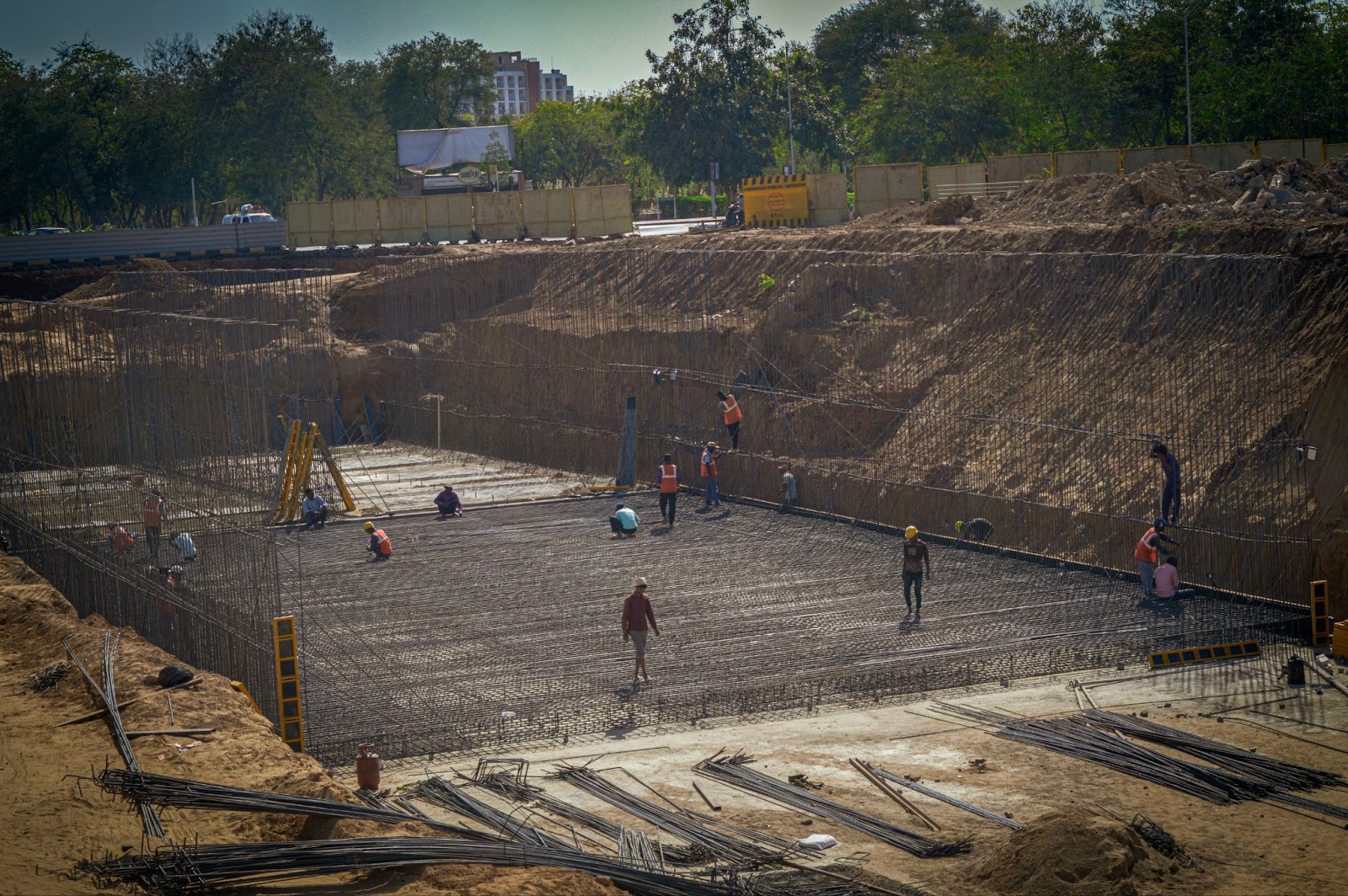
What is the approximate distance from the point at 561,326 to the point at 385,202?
16.9m

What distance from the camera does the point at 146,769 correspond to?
1356cm

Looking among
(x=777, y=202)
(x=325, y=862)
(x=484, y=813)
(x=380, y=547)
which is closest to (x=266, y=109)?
(x=777, y=202)

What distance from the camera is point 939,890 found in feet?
37.5

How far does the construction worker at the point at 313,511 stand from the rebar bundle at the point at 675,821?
→ 48.1 ft

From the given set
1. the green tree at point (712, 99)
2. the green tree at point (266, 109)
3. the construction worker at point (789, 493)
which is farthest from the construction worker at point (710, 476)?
the green tree at point (266, 109)

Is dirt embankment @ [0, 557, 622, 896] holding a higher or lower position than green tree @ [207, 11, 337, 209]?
lower

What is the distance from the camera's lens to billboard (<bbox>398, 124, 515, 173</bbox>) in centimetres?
6844

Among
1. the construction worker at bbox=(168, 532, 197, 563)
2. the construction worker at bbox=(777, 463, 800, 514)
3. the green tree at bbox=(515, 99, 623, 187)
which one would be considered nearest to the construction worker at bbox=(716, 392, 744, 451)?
the construction worker at bbox=(777, 463, 800, 514)

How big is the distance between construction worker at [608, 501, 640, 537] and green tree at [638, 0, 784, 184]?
32158mm

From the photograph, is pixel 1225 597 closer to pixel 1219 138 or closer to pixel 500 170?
pixel 1219 138

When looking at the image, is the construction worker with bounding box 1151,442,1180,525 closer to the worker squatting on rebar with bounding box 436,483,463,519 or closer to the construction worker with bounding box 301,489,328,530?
the worker squatting on rebar with bounding box 436,483,463,519

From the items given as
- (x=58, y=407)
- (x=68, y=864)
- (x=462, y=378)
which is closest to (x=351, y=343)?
(x=462, y=378)

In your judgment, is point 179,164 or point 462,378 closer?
point 462,378

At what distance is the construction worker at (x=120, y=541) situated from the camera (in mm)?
21125
